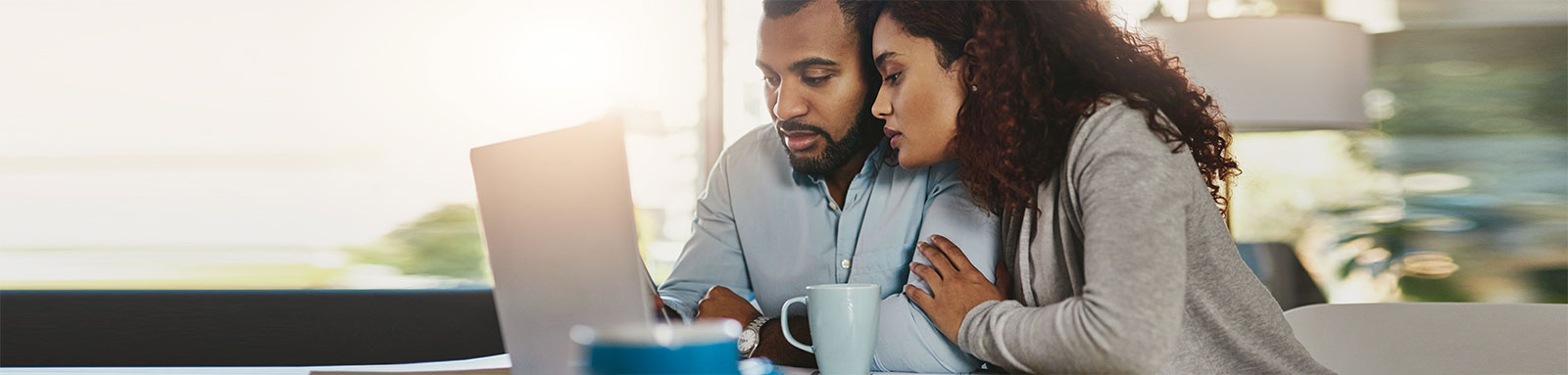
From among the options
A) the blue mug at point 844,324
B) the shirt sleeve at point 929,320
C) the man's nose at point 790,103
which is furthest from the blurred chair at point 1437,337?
the man's nose at point 790,103

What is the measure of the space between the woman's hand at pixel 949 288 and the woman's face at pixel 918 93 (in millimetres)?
119

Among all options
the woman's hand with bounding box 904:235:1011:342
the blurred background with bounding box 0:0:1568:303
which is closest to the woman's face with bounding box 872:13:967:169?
the woman's hand with bounding box 904:235:1011:342

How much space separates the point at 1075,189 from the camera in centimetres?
103

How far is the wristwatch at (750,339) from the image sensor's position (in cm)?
129

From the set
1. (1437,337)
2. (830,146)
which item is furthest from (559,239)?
(1437,337)

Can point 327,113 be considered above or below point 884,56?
above

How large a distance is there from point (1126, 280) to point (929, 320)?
0.27 meters

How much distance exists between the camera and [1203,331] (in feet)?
3.54

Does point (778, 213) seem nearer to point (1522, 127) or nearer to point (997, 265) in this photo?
point (997, 265)

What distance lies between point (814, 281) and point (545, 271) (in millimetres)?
846

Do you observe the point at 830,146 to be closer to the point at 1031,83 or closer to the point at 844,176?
the point at 844,176

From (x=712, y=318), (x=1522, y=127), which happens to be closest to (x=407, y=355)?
(x=712, y=318)

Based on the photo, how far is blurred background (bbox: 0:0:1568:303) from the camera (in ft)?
10.6

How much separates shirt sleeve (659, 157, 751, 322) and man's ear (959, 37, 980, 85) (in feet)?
2.03
